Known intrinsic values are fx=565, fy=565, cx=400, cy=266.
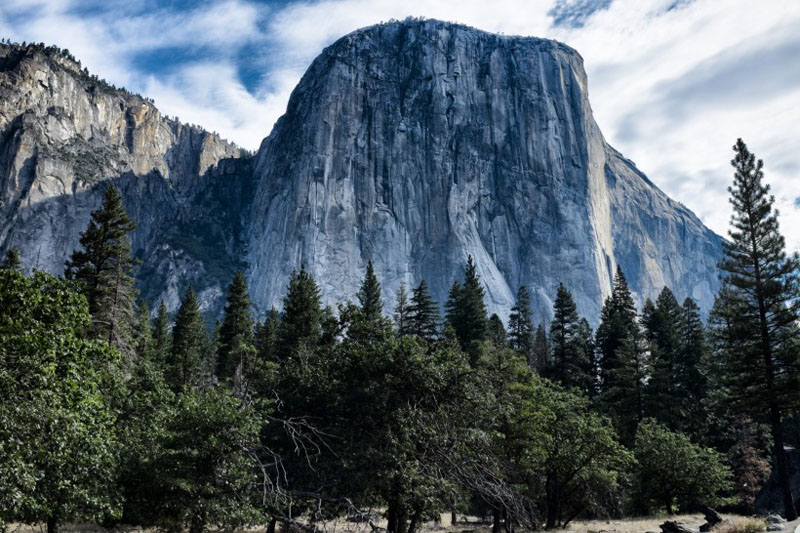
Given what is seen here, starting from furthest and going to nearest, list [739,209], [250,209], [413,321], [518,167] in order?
1. [250,209]
2. [518,167]
3. [413,321]
4. [739,209]

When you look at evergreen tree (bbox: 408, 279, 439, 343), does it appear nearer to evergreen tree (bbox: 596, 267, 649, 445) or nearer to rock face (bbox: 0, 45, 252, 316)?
evergreen tree (bbox: 596, 267, 649, 445)

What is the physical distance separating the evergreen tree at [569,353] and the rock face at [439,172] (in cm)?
7994

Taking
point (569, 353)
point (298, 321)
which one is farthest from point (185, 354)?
point (569, 353)

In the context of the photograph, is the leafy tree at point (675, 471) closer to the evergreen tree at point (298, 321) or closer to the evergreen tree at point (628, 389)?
the evergreen tree at point (628, 389)

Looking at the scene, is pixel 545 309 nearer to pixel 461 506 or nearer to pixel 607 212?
pixel 607 212

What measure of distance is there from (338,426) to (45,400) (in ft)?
28.0

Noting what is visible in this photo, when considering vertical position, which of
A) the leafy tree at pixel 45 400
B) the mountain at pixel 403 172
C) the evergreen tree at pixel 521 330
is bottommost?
the leafy tree at pixel 45 400

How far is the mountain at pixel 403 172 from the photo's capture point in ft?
478

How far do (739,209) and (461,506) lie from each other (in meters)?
20.6

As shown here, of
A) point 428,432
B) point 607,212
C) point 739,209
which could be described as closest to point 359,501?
point 428,432

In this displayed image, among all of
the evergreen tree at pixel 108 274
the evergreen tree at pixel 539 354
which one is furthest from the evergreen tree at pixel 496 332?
the evergreen tree at pixel 108 274

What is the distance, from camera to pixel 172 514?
17609 mm

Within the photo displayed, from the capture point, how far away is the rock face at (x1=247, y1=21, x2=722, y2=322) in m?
145

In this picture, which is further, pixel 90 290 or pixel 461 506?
pixel 90 290
